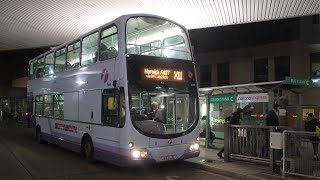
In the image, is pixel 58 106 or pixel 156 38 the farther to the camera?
pixel 58 106

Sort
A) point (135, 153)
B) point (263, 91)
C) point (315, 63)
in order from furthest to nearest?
point (315, 63) → point (263, 91) → point (135, 153)

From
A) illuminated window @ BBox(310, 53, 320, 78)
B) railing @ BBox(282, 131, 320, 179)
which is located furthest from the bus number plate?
illuminated window @ BBox(310, 53, 320, 78)

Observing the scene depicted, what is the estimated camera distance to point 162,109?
11328 millimetres

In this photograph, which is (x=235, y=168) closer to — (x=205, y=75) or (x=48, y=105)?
(x=48, y=105)

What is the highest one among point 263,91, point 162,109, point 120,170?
point 263,91

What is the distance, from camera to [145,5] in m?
16.2

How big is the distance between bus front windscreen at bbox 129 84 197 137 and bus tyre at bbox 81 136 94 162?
8.95 feet

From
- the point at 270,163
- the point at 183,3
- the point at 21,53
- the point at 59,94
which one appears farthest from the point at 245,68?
the point at 21,53

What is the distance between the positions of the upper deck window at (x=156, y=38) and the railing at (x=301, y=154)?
3.98 m

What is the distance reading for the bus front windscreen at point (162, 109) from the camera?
10672 mm

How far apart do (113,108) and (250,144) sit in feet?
13.5

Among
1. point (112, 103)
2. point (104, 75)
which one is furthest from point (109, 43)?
point (112, 103)

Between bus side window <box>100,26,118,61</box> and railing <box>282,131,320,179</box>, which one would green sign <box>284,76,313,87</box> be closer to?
railing <box>282,131,320,179</box>

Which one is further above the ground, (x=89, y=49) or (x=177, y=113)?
(x=89, y=49)
